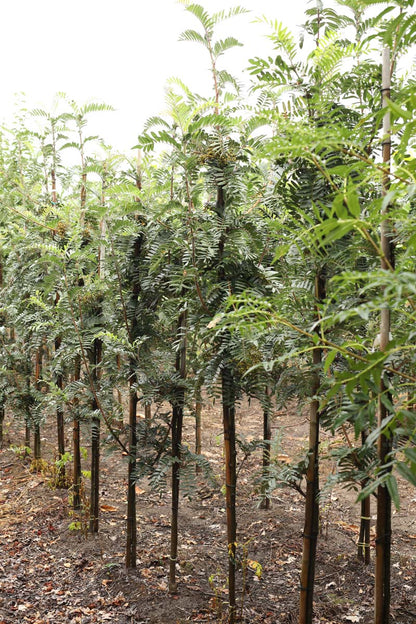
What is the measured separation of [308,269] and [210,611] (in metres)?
2.36

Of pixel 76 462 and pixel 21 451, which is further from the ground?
pixel 76 462

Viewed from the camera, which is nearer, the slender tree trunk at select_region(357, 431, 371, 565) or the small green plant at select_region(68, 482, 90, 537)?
the slender tree trunk at select_region(357, 431, 371, 565)

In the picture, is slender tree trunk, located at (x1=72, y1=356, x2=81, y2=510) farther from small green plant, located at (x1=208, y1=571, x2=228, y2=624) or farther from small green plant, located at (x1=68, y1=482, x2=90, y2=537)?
small green plant, located at (x1=208, y1=571, x2=228, y2=624)

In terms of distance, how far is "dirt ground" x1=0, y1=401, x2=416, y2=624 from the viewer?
3166mm

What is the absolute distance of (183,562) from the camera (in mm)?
3830

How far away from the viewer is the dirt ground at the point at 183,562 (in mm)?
3166

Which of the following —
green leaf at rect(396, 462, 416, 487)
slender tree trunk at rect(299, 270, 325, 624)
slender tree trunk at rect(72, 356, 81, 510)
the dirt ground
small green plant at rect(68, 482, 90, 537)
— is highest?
green leaf at rect(396, 462, 416, 487)

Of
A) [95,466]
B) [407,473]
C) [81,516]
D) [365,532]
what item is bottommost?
[81,516]

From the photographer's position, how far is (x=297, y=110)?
2.02m

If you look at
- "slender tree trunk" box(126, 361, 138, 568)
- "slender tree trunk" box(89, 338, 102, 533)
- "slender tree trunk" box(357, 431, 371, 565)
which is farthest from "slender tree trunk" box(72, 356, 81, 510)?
"slender tree trunk" box(357, 431, 371, 565)

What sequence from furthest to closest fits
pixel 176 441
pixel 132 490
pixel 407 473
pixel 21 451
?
1. pixel 21 451
2. pixel 132 490
3. pixel 176 441
4. pixel 407 473

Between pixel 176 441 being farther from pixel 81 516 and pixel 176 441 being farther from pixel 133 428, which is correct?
pixel 81 516

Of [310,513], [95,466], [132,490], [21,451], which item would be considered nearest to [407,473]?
[310,513]

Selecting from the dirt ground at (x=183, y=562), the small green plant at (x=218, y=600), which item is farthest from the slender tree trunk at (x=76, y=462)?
the small green plant at (x=218, y=600)
